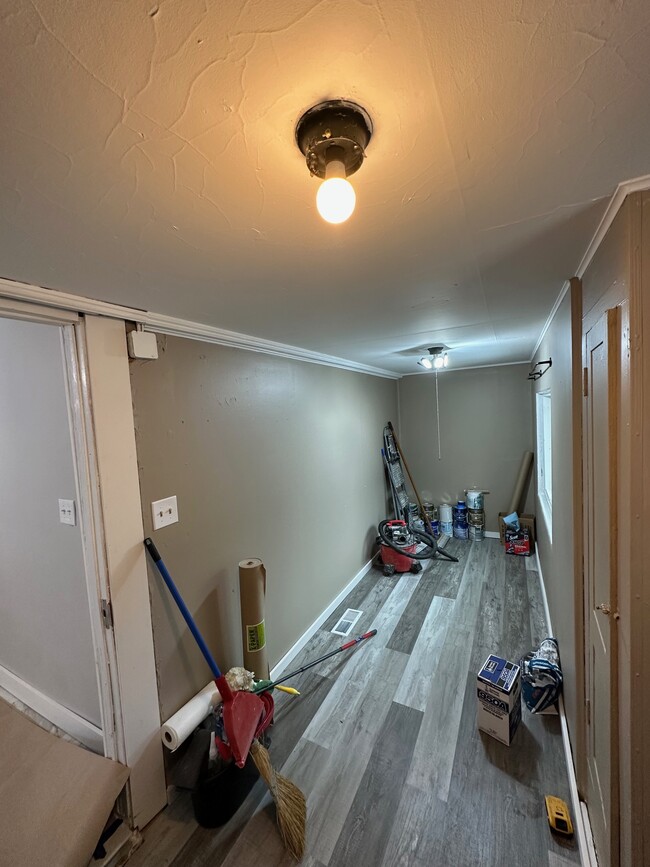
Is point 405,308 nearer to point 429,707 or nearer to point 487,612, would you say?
point 429,707

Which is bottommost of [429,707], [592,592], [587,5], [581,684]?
[429,707]

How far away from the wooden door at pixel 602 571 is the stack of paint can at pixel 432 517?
3302 millimetres

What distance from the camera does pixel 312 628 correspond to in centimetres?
276

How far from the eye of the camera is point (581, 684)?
56.8 inches

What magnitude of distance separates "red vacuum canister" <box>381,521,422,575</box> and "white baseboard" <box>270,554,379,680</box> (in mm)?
251

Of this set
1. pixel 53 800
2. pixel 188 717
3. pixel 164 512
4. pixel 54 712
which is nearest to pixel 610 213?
pixel 164 512

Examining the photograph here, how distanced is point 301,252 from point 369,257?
0.73 feet

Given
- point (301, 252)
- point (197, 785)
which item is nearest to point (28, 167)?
point (301, 252)

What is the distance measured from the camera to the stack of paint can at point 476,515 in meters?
4.48

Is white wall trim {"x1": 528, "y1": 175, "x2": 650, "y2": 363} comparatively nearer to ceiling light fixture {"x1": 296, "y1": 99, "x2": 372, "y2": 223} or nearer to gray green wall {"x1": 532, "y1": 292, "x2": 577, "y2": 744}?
gray green wall {"x1": 532, "y1": 292, "x2": 577, "y2": 744}

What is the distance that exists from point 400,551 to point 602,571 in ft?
8.88

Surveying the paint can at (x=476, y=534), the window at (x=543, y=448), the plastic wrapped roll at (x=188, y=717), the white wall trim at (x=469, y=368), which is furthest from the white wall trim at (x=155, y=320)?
the paint can at (x=476, y=534)

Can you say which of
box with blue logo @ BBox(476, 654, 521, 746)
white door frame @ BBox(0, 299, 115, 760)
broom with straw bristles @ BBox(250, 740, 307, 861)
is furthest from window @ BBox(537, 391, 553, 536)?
white door frame @ BBox(0, 299, 115, 760)

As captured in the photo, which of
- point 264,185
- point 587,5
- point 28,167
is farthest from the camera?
point 264,185
